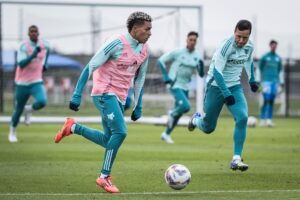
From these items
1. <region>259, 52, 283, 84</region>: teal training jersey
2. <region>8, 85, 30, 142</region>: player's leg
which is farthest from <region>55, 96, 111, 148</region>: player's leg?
<region>259, 52, 283, 84</region>: teal training jersey

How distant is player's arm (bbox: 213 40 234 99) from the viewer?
12008 mm

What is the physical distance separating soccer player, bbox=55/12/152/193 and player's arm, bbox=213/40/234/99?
1533mm

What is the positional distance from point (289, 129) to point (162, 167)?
36.8 ft

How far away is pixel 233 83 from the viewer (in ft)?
41.2

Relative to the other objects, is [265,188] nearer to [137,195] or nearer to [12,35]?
[137,195]

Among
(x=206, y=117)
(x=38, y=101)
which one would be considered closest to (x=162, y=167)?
(x=206, y=117)

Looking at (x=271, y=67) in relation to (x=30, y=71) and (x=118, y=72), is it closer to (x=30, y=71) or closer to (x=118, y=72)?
(x=30, y=71)

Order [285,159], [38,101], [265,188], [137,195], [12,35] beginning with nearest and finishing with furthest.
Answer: [137,195], [265,188], [285,159], [38,101], [12,35]

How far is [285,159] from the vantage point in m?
14.6

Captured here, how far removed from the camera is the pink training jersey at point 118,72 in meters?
10.6

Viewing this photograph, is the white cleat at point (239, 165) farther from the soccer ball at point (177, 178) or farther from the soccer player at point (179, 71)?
the soccer player at point (179, 71)

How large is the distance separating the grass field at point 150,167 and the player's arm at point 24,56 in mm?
1784

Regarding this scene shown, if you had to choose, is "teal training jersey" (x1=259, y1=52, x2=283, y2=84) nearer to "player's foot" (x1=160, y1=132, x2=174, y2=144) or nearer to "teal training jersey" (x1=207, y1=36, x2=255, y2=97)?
"player's foot" (x1=160, y1=132, x2=174, y2=144)

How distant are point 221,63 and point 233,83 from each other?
0.56m
